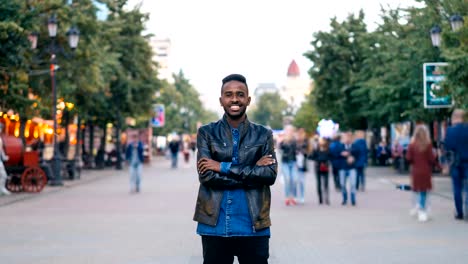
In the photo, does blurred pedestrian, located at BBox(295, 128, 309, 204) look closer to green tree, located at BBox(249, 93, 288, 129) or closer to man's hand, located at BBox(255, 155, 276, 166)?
man's hand, located at BBox(255, 155, 276, 166)

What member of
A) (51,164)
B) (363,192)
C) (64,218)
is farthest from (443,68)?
(51,164)

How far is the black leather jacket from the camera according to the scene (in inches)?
208

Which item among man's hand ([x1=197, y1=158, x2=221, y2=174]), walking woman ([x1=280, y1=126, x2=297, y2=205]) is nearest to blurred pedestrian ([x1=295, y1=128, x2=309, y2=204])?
walking woman ([x1=280, y1=126, x2=297, y2=205])

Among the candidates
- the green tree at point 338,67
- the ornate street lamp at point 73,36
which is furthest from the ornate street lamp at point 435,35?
the green tree at point 338,67

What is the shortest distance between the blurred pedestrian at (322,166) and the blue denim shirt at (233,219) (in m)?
14.5

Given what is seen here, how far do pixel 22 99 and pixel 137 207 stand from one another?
6766 mm

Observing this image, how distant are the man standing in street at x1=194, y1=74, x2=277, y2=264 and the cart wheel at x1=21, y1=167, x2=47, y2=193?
19.0 meters

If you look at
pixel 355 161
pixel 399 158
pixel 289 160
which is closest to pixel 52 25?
pixel 289 160

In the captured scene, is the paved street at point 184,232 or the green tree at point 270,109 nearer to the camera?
the paved street at point 184,232

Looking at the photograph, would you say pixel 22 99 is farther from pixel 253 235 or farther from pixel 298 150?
pixel 253 235

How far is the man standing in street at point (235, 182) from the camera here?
527cm

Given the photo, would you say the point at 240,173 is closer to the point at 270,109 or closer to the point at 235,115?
the point at 235,115

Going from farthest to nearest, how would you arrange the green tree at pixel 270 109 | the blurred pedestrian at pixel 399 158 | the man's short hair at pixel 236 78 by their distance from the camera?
the green tree at pixel 270 109
the blurred pedestrian at pixel 399 158
the man's short hair at pixel 236 78

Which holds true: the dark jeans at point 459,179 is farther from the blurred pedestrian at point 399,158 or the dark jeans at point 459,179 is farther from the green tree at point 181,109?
the green tree at point 181,109
